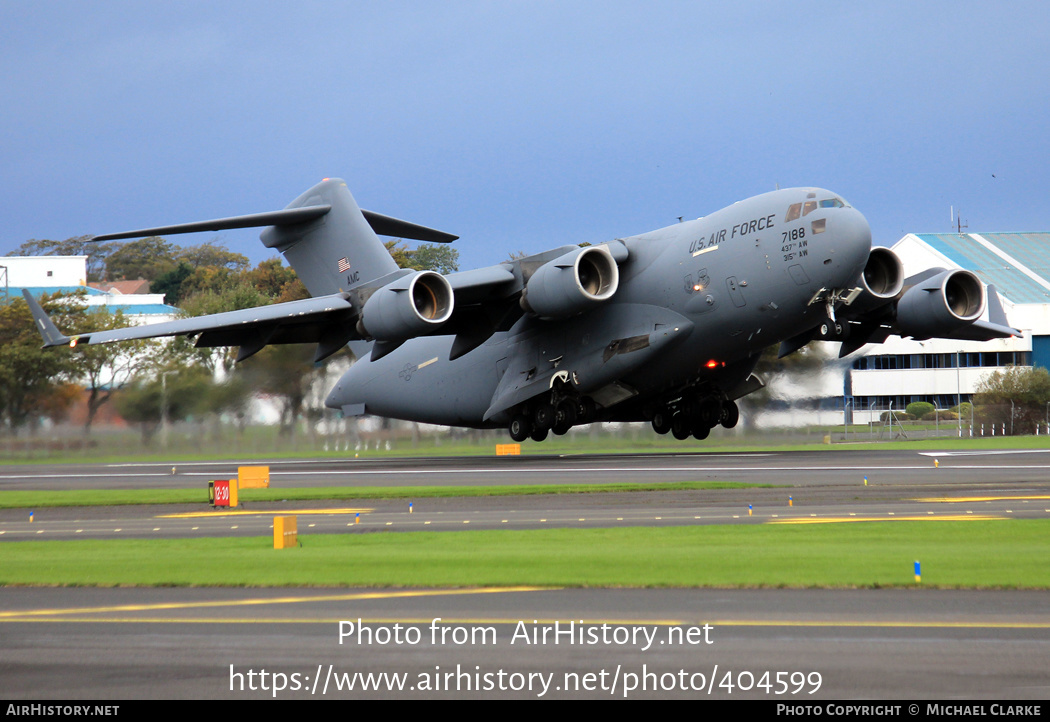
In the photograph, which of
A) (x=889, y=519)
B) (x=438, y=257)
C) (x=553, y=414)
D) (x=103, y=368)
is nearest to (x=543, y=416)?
(x=553, y=414)

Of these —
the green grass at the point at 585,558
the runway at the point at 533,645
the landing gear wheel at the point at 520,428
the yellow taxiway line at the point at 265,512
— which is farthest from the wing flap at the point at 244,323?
the runway at the point at 533,645

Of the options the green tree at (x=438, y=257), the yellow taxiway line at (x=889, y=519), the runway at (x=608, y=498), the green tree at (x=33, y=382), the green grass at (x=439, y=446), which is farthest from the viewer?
the green tree at (x=438, y=257)

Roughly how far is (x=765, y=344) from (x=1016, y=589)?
17.9m

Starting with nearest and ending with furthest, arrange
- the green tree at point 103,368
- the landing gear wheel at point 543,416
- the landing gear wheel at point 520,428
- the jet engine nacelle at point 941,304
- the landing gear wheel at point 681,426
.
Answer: the jet engine nacelle at point 941,304, the landing gear wheel at point 543,416, the landing gear wheel at point 520,428, the green tree at point 103,368, the landing gear wheel at point 681,426

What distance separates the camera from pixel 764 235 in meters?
24.0

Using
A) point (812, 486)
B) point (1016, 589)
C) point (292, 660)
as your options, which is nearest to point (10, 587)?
point (292, 660)

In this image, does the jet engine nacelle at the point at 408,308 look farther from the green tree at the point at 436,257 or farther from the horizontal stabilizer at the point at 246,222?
the green tree at the point at 436,257

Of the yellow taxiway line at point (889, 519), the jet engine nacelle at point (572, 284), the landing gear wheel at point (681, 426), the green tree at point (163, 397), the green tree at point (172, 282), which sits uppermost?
the green tree at point (172, 282)

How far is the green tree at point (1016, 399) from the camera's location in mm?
42125

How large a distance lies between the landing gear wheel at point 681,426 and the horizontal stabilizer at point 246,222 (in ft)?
38.3

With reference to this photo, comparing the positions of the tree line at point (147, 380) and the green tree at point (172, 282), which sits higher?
the green tree at point (172, 282)

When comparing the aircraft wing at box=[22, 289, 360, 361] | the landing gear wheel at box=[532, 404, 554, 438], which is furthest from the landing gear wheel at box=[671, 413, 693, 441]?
the aircraft wing at box=[22, 289, 360, 361]

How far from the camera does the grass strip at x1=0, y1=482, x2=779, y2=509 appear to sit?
18500 millimetres

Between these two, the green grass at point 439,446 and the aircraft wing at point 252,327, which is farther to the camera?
the green grass at point 439,446
